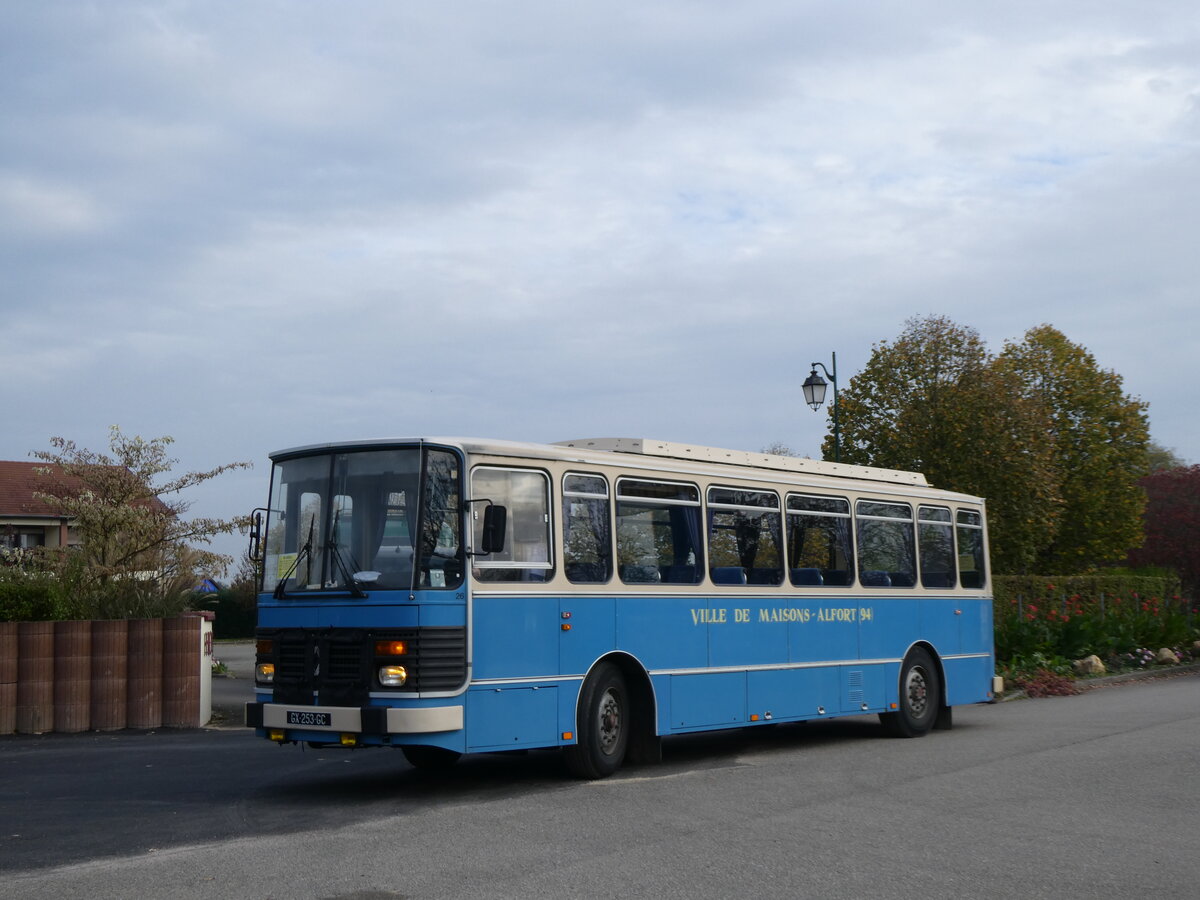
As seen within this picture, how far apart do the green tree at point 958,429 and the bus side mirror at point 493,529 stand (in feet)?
79.0

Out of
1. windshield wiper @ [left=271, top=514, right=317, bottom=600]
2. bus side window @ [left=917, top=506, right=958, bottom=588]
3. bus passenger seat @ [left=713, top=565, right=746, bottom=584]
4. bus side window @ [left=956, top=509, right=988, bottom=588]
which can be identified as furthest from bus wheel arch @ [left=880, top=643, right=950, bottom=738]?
windshield wiper @ [left=271, top=514, right=317, bottom=600]

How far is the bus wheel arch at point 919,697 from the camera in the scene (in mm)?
16062

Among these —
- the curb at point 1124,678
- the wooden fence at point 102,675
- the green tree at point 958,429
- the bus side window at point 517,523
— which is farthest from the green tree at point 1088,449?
the bus side window at point 517,523

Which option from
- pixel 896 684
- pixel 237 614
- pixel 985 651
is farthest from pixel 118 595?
pixel 237 614

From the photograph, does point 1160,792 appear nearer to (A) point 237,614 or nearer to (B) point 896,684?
(B) point 896,684

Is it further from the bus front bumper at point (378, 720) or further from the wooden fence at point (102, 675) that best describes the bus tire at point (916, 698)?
the wooden fence at point (102, 675)

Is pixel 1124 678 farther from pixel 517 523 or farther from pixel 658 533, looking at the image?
pixel 517 523

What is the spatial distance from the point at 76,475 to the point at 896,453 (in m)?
20.2

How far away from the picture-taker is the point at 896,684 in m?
16.0

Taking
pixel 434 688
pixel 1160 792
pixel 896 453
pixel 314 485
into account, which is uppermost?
pixel 896 453

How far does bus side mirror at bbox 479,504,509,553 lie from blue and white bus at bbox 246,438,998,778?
0.02m

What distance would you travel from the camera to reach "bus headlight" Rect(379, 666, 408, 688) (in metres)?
10.5

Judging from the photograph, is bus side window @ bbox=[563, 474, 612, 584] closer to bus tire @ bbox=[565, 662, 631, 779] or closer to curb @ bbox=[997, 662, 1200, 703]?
bus tire @ bbox=[565, 662, 631, 779]

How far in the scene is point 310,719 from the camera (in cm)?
1076
